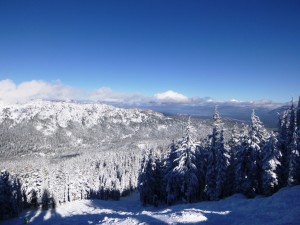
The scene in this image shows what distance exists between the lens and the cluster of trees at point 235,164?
3888 centimetres

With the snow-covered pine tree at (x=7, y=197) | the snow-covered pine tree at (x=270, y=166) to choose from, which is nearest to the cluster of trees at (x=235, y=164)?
the snow-covered pine tree at (x=270, y=166)

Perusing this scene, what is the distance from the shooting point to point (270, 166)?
3806cm

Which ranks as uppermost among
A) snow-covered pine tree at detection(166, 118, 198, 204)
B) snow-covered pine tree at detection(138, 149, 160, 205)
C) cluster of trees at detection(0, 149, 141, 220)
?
snow-covered pine tree at detection(166, 118, 198, 204)

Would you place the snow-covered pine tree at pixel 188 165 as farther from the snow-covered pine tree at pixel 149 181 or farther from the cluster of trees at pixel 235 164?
the snow-covered pine tree at pixel 149 181

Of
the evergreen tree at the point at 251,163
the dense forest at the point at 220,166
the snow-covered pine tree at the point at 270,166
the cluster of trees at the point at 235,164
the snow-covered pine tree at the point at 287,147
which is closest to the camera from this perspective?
the snow-covered pine tree at the point at 270,166

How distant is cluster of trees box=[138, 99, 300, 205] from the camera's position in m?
38.9

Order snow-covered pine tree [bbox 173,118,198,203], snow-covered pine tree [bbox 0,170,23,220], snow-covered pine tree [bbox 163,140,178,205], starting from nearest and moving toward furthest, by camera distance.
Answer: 1. snow-covered pine tree [bbox 173,118,198,203]
2. snow-covered pine tree [bbox 163,140,178,205]
3. snow-covered pine tree [bbox 0,170,23,220]

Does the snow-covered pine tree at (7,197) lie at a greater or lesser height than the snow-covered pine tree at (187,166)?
lesser

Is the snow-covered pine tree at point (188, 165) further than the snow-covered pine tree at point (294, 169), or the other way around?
the snow-covered pine tree at point (188, 165)

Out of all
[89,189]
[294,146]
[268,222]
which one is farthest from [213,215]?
[89,189]

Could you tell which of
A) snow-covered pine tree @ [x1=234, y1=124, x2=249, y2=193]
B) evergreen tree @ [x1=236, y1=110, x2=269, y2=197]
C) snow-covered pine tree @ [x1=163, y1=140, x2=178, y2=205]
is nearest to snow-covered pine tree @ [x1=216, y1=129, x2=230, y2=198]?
snow-covered pine tree @ [x1=234, y1=124, x2=249, y2=193]

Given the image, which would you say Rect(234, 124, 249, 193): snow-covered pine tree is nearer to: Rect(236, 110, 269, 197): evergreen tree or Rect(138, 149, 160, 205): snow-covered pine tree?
Rect(236, 110, 269, 197): evergreen tree

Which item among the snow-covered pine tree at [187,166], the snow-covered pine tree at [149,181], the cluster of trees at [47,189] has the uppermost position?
the snow-covered pine tree at [187,166]

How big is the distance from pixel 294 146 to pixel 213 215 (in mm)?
24921
